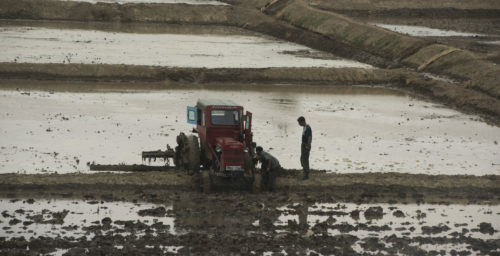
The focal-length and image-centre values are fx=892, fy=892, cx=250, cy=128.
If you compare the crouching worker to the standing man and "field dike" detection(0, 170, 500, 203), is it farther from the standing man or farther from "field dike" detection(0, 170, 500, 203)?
the standing man

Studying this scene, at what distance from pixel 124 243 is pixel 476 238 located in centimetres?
677

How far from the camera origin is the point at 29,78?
36031 millimetres

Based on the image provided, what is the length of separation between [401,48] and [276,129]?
18.8 meters

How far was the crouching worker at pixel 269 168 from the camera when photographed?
19766 millimetres

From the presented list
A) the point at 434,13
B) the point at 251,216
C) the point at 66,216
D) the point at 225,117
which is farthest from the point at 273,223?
the point at 434,13

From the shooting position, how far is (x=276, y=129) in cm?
2775

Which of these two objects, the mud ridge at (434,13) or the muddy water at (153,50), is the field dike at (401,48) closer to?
the muddy water at (153,50)

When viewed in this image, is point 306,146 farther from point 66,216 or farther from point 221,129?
point 66,216

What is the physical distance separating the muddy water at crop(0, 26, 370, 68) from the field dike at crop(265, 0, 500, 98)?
2313mm

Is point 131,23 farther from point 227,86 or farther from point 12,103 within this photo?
point 12,103

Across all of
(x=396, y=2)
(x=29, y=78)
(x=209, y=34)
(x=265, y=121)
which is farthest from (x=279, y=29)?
(x=265, y=121)

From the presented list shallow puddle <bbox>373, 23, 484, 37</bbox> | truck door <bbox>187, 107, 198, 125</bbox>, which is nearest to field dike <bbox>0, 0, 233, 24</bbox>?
shallow puddle <bbox>373, 23, 484, 37</bbox>

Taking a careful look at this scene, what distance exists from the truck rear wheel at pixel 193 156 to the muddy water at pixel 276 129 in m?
2.46

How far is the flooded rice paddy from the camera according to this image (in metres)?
16.4
